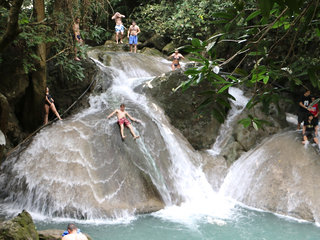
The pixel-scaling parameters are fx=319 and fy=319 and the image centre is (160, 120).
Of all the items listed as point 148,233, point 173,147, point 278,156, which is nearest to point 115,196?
point 148,233

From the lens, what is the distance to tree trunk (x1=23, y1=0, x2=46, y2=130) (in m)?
7.96

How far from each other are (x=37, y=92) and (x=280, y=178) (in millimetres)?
6713

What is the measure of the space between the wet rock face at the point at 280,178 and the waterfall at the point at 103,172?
0.70 meters

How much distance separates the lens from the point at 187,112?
10023mm

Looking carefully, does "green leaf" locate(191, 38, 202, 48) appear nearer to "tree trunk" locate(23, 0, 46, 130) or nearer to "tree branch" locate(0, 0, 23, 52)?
"tree branch" locate(0, 0, 23, 52)

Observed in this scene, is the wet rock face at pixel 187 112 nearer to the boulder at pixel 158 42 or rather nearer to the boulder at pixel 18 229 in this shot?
the boulder at pixel 18 229

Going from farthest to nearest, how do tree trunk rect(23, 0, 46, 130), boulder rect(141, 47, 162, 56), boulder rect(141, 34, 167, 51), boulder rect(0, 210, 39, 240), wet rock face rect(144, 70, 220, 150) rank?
boulder rect(141, 34, 167, 51) < boulder rect(141, 47, 162, 56) < wet rock face rect(144, 70, 220, 150) < tree trunk rect(23, 0, 46, 130) < boulder rect(0, 210, 39, 240)

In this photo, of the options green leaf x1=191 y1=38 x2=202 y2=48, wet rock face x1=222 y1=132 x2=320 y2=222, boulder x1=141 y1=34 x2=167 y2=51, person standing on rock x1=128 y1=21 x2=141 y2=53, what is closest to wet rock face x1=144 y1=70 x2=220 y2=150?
wet rock face x1=222 y1=132 x2=320 y2=222

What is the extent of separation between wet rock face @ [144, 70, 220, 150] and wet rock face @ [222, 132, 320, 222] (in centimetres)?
141

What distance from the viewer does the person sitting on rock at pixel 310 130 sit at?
8.24 meters

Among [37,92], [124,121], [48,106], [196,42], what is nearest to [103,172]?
[124,121]

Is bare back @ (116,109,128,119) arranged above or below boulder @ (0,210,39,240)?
above

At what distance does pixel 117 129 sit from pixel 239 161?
3.60m

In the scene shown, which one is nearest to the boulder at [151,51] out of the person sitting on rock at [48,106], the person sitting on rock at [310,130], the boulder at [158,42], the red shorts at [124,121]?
the boulder at [158,42]
